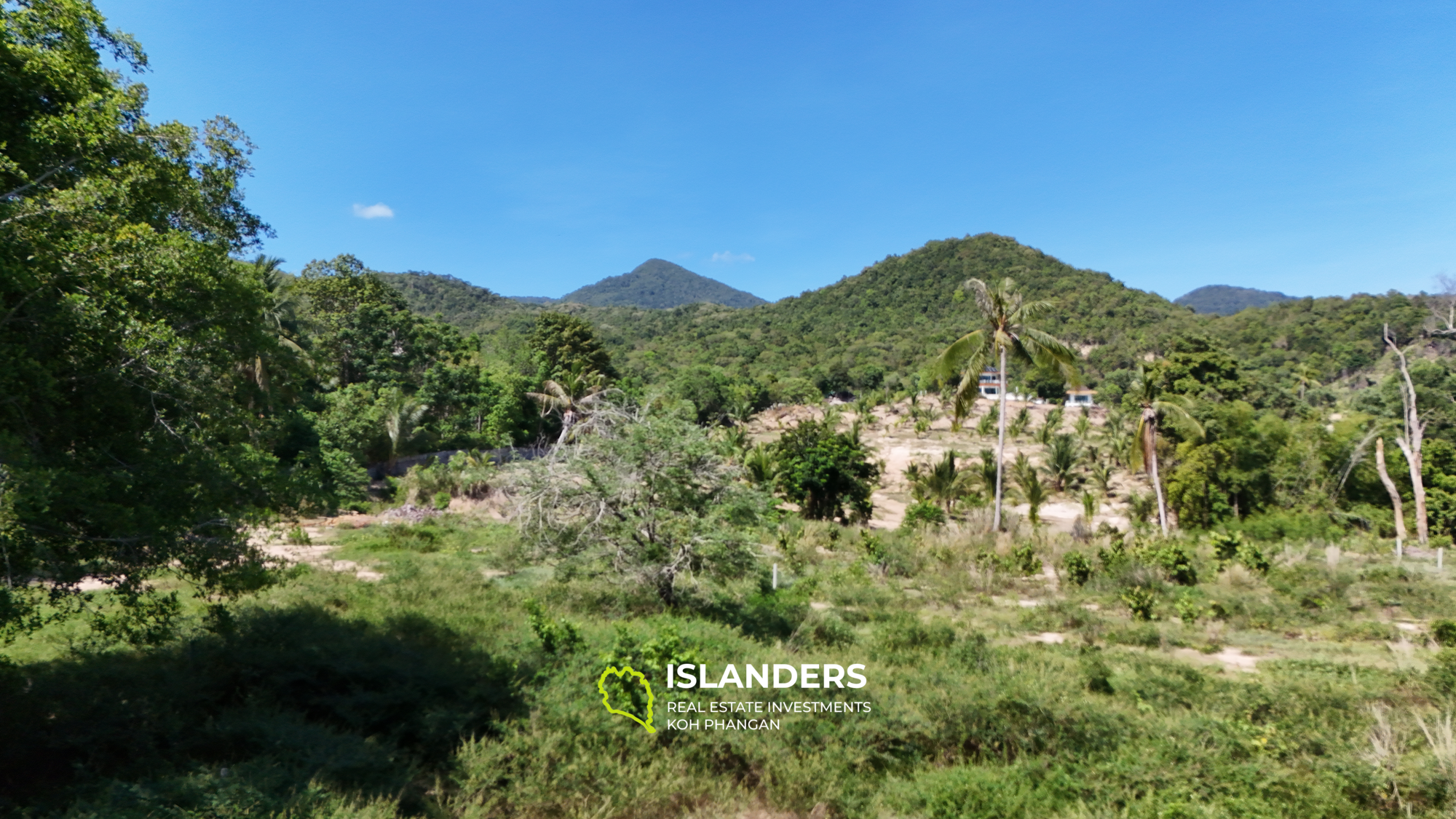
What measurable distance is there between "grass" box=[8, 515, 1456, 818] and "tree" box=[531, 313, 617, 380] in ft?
103

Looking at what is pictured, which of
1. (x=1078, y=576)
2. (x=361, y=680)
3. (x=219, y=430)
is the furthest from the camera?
(x=1078, y=576)

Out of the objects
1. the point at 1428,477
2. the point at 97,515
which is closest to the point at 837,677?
the point at 97,515

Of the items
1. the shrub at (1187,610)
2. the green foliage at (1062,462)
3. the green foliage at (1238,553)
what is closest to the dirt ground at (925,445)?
the green foliage at (1062,462)

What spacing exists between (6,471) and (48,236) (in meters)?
1.75

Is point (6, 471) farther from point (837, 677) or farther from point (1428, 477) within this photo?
point (1428, 477)

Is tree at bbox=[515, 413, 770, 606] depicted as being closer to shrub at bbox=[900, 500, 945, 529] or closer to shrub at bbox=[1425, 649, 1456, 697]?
shrub at bbox=[1425, 649, 1456, 697]

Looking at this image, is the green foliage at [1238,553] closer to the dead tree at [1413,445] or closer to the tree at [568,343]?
the dead tree at [1413,445]

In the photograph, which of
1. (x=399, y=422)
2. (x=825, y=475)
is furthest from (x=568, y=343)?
(x=825, y=475)

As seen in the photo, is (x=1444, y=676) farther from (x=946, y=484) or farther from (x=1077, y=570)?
(x=946, y=484)

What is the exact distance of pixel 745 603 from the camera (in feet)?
33.3

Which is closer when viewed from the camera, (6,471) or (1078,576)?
(6,471)

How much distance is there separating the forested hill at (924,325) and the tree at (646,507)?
3382 cm

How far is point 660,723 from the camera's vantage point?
565 centimetres

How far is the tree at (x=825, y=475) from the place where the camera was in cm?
1986
